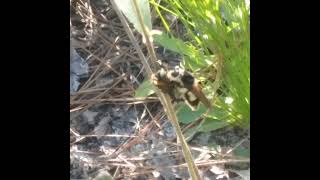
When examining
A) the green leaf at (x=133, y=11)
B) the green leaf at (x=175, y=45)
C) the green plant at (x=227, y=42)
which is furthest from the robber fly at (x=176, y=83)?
the green leaf at (x=175, y=45)

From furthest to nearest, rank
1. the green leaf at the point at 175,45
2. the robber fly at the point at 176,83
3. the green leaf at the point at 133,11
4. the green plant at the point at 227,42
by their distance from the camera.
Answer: the green leaf at the point at 175,45 < the green plant at the point at 227,42 < the green leaf at the point at 133,11 < the robber fly at the point at 176,83

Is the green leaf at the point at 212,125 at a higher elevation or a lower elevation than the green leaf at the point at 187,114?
lower

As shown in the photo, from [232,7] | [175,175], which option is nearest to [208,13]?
[232,7]

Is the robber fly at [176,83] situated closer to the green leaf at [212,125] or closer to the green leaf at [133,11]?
the green leaf at [133,11]

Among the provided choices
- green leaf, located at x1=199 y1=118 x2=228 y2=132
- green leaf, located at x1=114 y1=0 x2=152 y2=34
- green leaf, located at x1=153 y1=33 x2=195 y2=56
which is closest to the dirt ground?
green leaf, located at x1=199 y1=118 x2=228 y2=132

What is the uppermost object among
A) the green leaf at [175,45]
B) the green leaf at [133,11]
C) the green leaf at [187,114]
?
the green leaf at [175,45]

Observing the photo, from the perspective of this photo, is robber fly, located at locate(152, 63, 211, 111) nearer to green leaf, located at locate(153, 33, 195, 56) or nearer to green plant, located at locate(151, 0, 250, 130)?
green plant, located at locate(151, 0, 250, 130)

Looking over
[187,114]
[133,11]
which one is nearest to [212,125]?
[187,114]

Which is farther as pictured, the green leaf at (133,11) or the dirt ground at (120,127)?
the dirt ground at (120,127)
